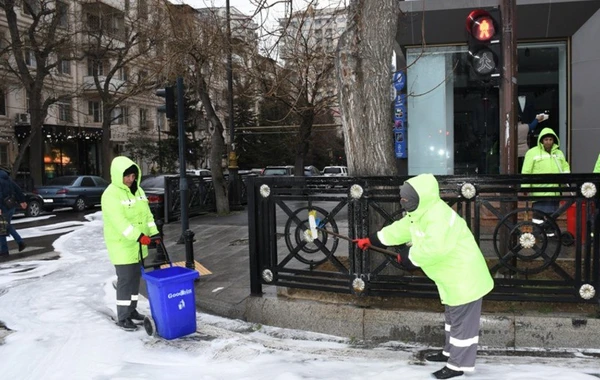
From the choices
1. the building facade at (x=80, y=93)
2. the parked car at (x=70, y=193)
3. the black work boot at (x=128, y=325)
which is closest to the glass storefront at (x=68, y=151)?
the building facade at (x=80, y=93)

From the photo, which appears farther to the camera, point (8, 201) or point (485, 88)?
point (485, 88)

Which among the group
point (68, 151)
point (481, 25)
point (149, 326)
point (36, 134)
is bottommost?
point (149, 326)

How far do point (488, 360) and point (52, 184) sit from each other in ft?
69.0

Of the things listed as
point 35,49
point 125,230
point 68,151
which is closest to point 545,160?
point 125,230

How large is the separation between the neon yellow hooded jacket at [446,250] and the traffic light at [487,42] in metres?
2.36

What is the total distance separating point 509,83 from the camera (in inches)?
225

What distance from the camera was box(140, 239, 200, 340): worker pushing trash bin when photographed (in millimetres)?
5039

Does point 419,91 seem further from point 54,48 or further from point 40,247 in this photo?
point 54,48

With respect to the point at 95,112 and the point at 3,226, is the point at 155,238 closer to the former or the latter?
the point at 3,226

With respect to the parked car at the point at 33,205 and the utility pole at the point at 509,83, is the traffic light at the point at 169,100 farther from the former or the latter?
the parked car at the point at 33,205

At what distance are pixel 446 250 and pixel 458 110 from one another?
30.3 ft

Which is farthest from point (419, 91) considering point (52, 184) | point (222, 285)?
point (52, 184)

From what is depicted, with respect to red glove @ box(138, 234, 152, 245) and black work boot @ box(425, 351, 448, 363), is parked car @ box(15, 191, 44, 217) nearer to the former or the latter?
red glove @ box(138, 234, 152, 245)

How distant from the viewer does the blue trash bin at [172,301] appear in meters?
5.04
